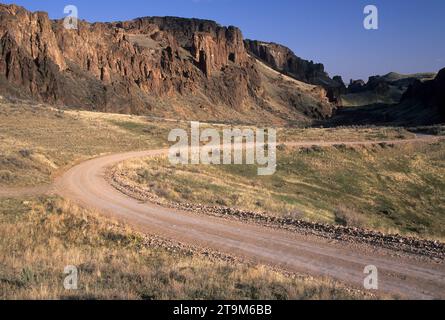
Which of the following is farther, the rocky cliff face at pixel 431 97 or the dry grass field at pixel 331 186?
the rocky cliff face at pixel 431 97

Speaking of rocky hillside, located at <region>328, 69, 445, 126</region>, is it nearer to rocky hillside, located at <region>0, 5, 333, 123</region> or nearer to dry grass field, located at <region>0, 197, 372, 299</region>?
rocky hillside, located at <region>0, 5, 333, 123</region>

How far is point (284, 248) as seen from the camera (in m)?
14.0

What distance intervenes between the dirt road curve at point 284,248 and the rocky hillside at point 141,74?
6978 cm

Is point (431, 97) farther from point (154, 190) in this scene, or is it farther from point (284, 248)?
point (284, 248)

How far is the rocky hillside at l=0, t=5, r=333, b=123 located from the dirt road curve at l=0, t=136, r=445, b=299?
6978cm

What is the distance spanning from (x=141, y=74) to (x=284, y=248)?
112416 mm

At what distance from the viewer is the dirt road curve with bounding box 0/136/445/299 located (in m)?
11.3

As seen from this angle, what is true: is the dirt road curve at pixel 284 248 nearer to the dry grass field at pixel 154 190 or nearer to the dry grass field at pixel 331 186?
the dry grass field at pixel 154 190

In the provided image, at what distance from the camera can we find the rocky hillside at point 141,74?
8912 cm

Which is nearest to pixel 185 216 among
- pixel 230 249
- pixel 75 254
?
pixel 230 249

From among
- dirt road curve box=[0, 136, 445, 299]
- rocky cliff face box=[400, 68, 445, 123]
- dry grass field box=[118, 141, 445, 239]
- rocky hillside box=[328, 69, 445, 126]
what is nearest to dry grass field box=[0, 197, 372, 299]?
dirt road curve box=[0, 136, 445, 299]

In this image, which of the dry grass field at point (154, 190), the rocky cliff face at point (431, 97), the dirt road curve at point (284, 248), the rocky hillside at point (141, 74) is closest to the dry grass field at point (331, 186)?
the dry grass field at point (154, 190)

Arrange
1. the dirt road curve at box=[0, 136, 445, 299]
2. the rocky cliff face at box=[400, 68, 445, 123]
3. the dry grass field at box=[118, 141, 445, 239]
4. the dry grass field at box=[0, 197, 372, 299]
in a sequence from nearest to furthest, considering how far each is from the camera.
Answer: the dry grass field at box=[0, 197, 372, 299], the dirt road curve at box=[0, 136, 445, 299], the dry grass field at box=[118, 141, 445, 239], the rocky cliff face at box=[400, 68, 445, 123]
